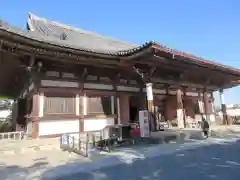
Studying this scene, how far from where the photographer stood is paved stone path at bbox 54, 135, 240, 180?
4347 mm

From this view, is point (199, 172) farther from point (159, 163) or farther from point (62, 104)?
point (62, 104)

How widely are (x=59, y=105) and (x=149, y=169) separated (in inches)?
238

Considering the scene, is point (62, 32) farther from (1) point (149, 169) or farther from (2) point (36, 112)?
(1) point (149, 169)

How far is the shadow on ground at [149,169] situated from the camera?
14.5ft

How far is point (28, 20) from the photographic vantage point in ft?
47.4

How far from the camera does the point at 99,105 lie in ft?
35.7

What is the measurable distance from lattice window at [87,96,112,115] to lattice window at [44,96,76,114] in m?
0.89

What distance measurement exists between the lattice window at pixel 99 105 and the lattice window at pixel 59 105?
0.89m

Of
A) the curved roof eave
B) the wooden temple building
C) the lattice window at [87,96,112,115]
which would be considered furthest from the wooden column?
the curved roof eave

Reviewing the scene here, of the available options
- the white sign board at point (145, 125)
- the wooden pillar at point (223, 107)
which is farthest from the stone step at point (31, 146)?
the wooden pillar at point (223, 107)

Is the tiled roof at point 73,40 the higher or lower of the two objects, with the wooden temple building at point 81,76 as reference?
higher

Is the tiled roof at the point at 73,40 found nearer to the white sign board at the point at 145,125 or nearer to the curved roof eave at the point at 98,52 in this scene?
the curved roof eave at the point at 98,52

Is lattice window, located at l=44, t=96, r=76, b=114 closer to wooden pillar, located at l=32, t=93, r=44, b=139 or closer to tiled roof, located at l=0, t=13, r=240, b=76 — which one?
wooden pillar, located at l=32, t=93, r=44, b=139

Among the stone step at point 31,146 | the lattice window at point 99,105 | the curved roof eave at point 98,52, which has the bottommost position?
the stone step at point 31,146
